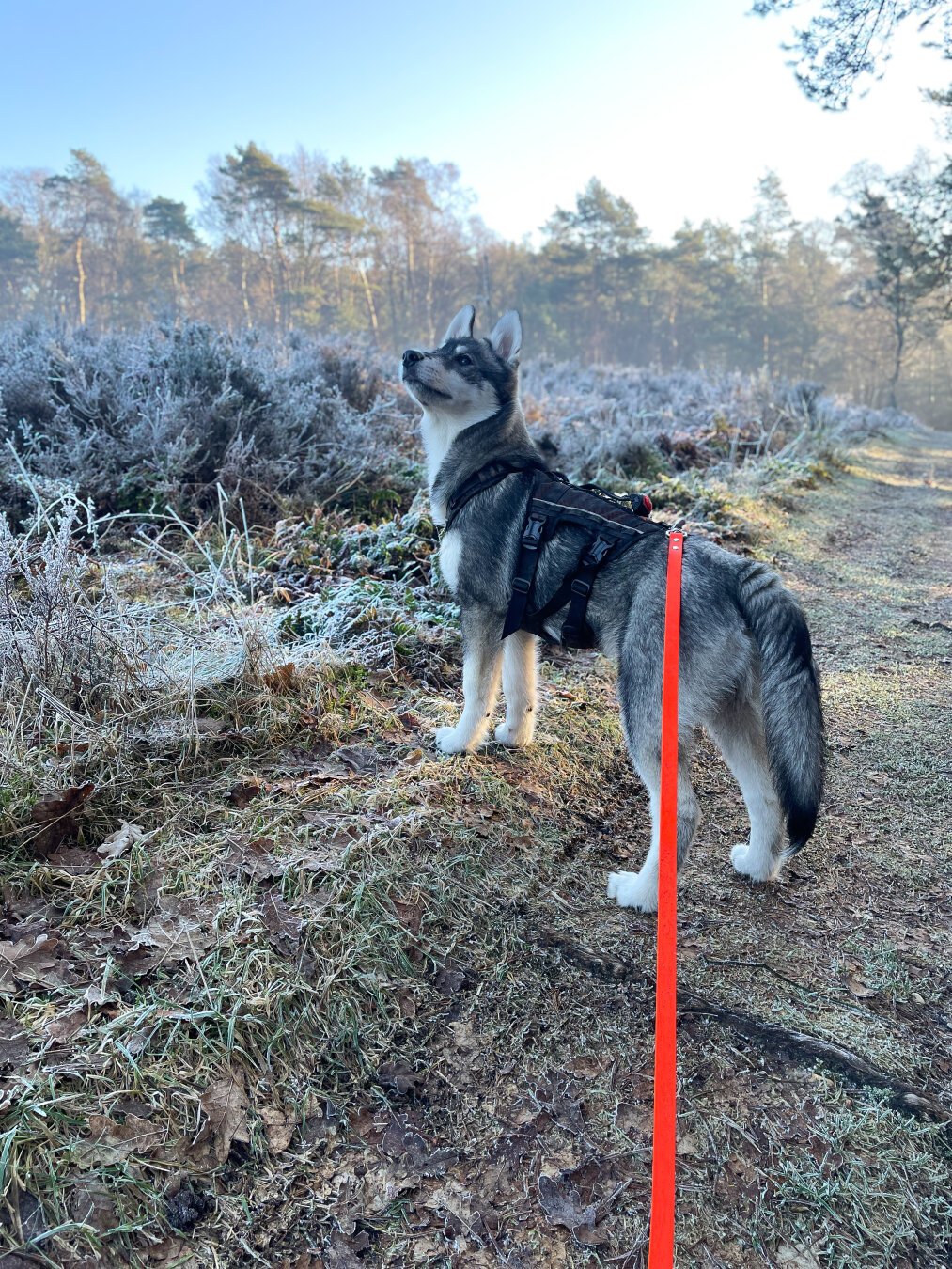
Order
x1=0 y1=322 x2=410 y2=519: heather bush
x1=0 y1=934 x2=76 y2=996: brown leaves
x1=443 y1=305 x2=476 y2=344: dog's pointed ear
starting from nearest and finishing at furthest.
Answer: x1=0 y1=934 x2=76 y2=996: brown leaves
x1=443 y1=305 x2=476 y2=344: dog's pointed ear
x1=0 y1=322 x2=410 y2=519: heather bush

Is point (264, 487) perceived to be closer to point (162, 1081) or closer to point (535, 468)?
point (535, 468)

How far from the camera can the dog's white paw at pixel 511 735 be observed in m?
3.62

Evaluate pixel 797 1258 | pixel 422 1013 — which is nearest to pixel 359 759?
Answer: pixel 422 1013

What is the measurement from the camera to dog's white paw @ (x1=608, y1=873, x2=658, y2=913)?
8.75 feet

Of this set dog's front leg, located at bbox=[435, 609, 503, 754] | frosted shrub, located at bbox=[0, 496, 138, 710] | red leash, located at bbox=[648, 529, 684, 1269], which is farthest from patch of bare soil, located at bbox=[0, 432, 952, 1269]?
red leash, located at bbox=[648, 529, 684, 1269]

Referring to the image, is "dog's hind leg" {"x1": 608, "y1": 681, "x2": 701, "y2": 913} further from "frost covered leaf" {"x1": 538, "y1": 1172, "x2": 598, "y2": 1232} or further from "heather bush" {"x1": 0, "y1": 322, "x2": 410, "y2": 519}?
"heather bush" {"x1": 0, "y1": 322, "x2": 410, "y2": 519}

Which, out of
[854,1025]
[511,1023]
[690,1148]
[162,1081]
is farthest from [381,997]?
[854,1025]

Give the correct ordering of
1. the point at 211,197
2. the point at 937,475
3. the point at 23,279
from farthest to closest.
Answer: the point at 211,197 → the point at 23,279 → the point at 937,475

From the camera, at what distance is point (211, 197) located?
4650cm

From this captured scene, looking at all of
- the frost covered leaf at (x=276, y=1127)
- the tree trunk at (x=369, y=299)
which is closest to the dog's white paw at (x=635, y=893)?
the frost covered leaf at (x=276, y=1127)

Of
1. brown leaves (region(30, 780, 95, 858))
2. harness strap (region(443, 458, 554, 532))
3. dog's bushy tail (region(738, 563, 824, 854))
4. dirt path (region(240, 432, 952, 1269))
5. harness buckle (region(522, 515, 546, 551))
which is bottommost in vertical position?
dirt path (region(240, 432, 952, 1269))

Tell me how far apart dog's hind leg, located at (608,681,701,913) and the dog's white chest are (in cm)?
103

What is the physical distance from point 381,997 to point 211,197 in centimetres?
5592

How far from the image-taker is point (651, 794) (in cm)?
265
